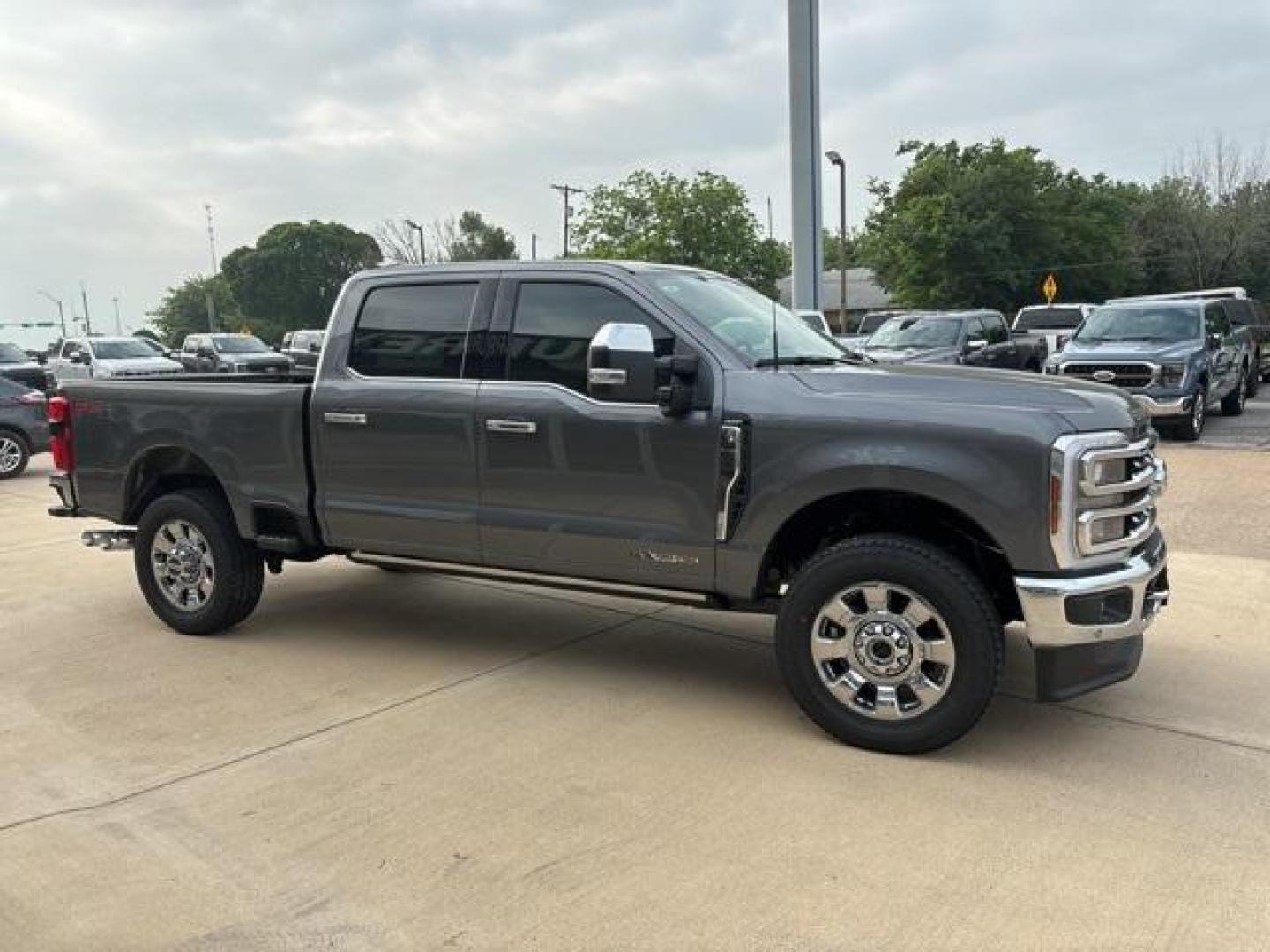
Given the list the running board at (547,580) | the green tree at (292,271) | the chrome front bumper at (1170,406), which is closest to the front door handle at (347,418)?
the running board at (547,580)

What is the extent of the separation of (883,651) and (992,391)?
1.06 metres

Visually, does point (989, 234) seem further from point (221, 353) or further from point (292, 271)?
point (292, 271)

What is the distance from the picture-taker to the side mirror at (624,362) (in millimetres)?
4133

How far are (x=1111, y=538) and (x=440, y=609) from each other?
12.7 ft

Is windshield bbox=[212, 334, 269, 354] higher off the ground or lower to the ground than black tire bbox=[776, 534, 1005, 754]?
higher

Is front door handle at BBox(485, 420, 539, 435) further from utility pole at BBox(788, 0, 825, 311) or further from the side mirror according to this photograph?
utility pole at BBox(788, 0, 825, 311)

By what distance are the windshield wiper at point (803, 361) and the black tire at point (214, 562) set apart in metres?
3.04

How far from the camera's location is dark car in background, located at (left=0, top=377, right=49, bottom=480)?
13.4 m

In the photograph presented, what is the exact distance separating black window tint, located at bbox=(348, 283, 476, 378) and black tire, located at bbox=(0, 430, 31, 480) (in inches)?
415

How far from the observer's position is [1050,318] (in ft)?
86.3

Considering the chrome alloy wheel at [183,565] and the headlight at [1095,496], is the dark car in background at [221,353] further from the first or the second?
the headlight at [1095,496]

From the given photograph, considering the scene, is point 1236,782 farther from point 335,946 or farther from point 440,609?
point 440,609

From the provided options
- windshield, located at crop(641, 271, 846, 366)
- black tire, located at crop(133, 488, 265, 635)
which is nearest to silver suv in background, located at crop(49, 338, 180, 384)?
black tire, located at crop(133, 488, 265, 635)

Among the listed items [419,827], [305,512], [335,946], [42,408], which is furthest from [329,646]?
[42,408]
